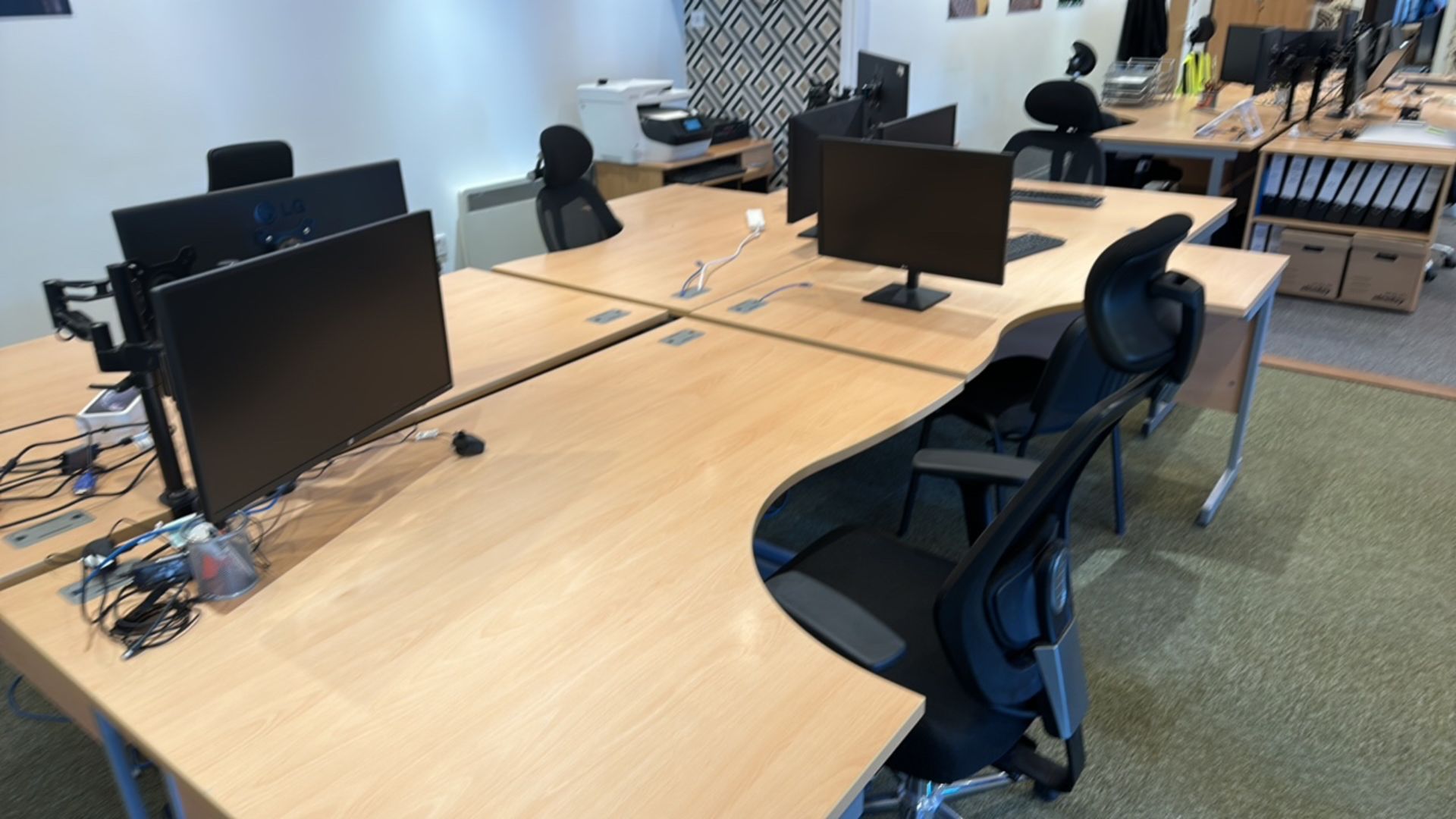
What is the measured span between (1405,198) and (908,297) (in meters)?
3.25

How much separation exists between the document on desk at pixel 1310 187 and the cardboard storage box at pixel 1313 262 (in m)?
0.12

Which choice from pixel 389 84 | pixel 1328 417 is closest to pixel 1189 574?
pixel 1328 417

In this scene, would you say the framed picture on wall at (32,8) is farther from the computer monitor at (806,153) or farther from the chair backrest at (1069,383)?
the chair backrest at (1069,383)

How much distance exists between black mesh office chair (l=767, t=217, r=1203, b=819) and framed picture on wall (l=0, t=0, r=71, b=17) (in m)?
3.41

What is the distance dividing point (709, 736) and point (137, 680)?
786mm

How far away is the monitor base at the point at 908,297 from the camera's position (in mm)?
2525

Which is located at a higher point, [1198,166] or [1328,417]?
[1198,166]

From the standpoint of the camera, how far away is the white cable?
2.78 m

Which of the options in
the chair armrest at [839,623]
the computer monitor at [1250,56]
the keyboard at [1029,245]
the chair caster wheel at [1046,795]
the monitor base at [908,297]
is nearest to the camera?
the chair armrest at [839,623]

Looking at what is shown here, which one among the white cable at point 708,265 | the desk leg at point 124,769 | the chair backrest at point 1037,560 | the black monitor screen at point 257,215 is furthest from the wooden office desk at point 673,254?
the desk leg at point 124,769

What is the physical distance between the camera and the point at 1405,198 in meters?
4.30

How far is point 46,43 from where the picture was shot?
3240 millimetres

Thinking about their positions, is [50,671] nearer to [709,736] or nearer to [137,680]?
[137,680]

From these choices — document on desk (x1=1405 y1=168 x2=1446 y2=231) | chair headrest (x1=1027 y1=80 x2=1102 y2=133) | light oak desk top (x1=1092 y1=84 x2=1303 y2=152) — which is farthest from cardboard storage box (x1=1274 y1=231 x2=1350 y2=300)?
chair headrest (x1=1027 y1=80 x2=1102 y2=133)
